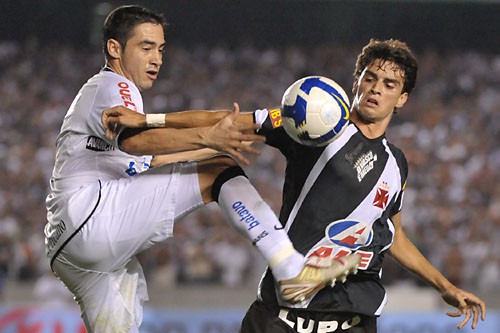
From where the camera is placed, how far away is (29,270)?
10852mm

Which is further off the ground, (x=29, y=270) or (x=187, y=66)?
(x=187, y=66)

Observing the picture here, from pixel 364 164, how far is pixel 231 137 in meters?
0.80

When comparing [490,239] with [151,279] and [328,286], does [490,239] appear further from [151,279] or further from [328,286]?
[328,286]

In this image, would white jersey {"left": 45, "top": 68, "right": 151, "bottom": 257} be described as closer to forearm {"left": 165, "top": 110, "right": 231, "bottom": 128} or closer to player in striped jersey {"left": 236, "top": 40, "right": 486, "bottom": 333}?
forearm {"left": 165, "top": 110, "right": 231, "bottom": 128}

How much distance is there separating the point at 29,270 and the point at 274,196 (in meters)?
3.62

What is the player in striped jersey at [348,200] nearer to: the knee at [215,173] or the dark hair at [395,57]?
the dark hair at [395,57]

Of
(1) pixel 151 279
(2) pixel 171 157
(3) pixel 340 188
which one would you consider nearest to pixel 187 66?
(1) pixel 151 279

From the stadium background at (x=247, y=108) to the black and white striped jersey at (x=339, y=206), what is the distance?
510 cm

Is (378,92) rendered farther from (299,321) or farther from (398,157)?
(299,321)

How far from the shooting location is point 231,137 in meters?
4.19

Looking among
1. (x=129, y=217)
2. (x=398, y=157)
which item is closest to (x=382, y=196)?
(x=398, y=157)

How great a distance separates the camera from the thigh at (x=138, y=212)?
14.8 ft

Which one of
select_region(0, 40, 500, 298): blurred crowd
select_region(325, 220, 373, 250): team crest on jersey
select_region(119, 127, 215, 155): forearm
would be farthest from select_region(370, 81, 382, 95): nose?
select_region(0, 40, 500, 298): blurred crowd

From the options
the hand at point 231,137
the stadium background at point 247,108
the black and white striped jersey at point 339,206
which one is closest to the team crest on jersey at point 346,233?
the black and white striped jersey at point 339,206
